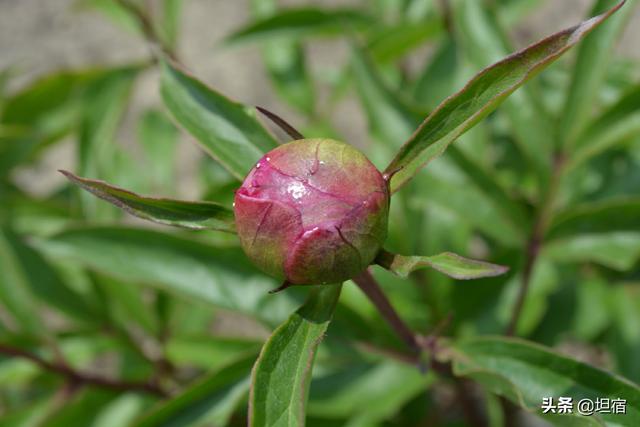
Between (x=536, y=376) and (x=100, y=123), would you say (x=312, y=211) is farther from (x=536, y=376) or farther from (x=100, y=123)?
(x=100, y=123)

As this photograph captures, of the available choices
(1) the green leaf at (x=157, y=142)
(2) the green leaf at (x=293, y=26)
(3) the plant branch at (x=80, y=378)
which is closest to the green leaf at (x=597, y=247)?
(2) the green leaf at (x=293, y=26)

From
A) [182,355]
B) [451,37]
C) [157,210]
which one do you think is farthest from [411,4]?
[157,210]

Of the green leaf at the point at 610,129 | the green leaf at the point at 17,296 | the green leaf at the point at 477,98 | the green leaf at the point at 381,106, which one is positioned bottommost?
the green leaf at the point at 477,98

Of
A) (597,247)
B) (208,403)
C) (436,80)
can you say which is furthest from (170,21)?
(597,247)

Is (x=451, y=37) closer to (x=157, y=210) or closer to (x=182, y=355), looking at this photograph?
(x=182, y=355)

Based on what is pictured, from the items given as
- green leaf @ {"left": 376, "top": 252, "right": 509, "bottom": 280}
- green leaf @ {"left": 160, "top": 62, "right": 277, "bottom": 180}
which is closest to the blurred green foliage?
green leaf @ {"left": 160, "top": 62, "right": 277, "bottom": 180}

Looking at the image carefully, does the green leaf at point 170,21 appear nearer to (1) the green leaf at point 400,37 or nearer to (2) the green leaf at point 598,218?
(1) the green leaf at point 400,37
